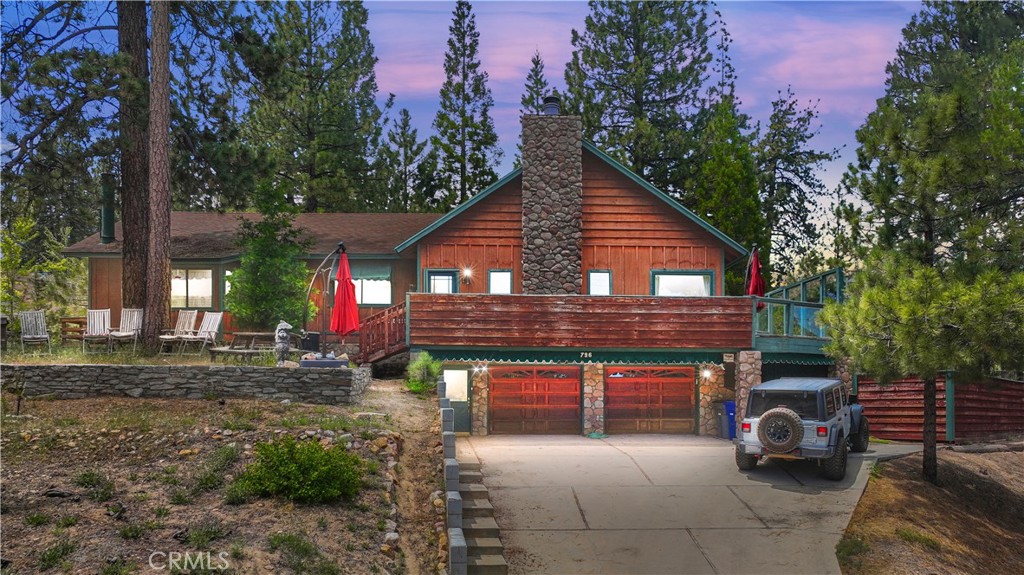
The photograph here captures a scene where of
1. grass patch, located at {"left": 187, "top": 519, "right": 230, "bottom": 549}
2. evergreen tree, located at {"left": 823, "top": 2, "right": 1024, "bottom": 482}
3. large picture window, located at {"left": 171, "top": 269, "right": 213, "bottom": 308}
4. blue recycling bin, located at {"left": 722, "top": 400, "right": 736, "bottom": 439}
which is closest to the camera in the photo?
grass patch, located at {"left": 187, "top": 519, "right": 230, "bottom": 549}

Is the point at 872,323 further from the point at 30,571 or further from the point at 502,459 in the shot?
the point at 30,571

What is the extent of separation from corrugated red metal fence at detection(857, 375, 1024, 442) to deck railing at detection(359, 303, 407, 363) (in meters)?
13.7

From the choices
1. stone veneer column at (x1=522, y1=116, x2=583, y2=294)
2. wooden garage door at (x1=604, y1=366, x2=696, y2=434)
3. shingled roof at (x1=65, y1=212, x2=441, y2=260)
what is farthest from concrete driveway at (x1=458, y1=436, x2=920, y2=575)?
shingled roof at (x1=65, y1=212, x2=441, y2=260)

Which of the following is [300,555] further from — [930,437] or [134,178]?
[134,178]

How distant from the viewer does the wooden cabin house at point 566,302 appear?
23078mm

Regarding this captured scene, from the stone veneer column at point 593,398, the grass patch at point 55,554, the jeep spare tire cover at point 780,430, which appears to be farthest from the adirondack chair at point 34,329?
the jeep spare tire cover at point 780,430

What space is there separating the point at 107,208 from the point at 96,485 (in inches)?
634

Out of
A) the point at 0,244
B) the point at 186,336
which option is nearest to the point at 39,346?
the point at 186,336

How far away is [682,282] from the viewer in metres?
26.7

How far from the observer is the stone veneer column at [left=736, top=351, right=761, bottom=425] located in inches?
911

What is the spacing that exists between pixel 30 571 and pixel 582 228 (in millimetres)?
18540

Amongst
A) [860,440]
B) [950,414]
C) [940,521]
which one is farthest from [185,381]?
[950,414]

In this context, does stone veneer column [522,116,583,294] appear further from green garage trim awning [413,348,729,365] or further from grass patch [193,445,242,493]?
grass patch [193,445,242,493]

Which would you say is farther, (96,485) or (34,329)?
(34,329)
